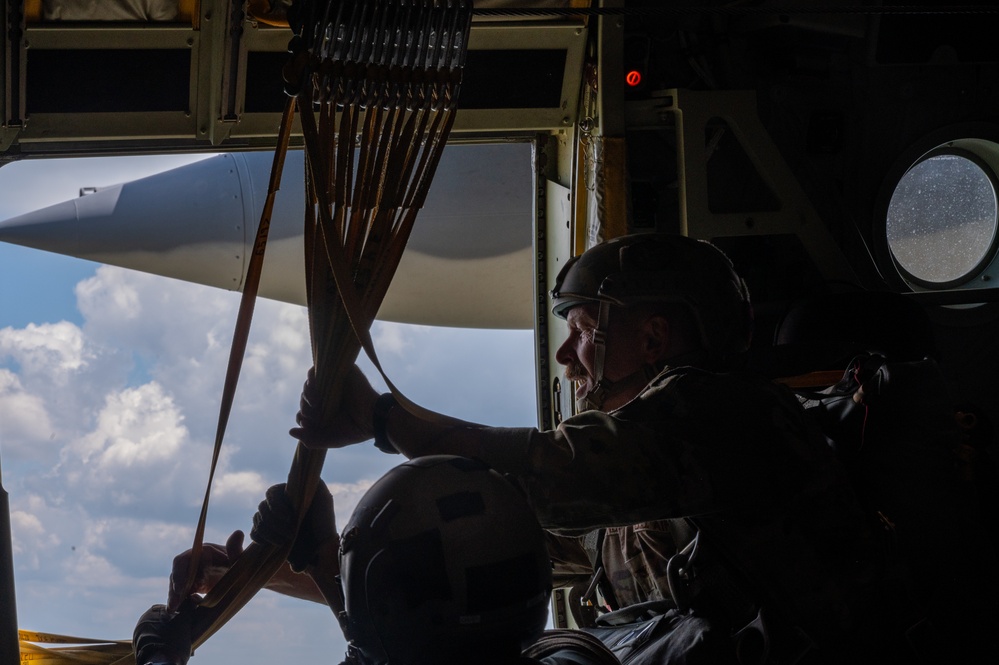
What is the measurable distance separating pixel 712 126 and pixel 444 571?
2.41 m

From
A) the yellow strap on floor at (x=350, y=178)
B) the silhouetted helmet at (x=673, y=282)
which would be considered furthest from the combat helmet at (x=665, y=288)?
the yellow strap on floor at (x=350, y=178)

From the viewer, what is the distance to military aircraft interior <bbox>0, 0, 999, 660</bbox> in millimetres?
3100

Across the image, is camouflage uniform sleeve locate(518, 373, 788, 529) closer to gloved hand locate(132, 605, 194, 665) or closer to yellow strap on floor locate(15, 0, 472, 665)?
yellow strap on floor locate(15, 0, 472, 665)

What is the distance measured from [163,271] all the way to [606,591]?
3697 mm

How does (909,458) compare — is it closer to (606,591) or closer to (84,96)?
(606,591)

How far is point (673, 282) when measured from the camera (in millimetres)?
2197

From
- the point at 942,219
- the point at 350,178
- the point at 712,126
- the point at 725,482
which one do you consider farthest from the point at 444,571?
the point at 942,219

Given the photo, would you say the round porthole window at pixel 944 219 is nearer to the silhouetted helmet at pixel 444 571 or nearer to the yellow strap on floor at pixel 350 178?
the yellow strap on floor at pixel 350 178

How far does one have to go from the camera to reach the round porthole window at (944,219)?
3.93 metres

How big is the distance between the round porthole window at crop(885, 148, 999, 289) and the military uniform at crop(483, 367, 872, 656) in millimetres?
2174

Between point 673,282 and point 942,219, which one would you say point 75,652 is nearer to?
point 673,282

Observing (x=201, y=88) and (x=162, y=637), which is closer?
(x=162, y=637)

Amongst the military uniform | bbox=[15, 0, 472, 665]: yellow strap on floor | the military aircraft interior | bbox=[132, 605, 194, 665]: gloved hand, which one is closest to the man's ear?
the military uniform

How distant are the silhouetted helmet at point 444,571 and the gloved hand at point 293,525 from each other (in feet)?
0.76
